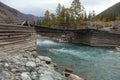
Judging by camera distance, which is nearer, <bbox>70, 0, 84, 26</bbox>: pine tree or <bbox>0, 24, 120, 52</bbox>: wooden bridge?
<bbox>0, 24, 120, 52</bbox>: wooden bridge

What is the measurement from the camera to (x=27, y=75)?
35.9 ft

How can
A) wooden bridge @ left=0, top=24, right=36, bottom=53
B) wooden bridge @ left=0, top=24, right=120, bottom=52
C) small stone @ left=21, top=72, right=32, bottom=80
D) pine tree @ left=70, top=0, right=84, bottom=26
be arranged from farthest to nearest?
pine tree @ left=70, top=0, right=84, bottom=26 → wooden bridge @ left=0, top=24, right=120, bottom=52 → wooden bridge @ left=0, top=24, right=36, bottom=53 → small stone @ left=21, top=72, right=32, bottom=80

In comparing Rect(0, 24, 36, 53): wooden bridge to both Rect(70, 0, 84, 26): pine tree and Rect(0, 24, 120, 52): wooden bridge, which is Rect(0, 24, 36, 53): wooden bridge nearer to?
Rect(0, 24, 120, 52): wooden bridge

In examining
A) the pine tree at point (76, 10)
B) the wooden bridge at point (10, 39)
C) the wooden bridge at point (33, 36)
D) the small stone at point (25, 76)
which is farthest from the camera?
the pine tree at point (76, 10)

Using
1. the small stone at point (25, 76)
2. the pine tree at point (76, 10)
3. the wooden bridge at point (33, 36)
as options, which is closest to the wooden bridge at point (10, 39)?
the wooden bridge at point (33, 36)

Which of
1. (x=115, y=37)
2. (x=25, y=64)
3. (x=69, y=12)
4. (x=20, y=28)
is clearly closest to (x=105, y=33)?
(x=115, y=37)

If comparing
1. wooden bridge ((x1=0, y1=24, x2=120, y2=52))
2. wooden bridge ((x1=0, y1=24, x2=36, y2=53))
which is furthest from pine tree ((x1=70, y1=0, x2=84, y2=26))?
wooden bridge ((x1=0, y1=24, x2=36, y2=53))

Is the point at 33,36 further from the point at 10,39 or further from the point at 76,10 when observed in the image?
the point at 76,10

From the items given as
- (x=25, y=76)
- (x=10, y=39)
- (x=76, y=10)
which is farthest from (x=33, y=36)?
(x=76, y=10)

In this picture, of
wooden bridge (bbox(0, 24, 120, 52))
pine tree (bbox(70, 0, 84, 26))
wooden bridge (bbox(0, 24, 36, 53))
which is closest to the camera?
wooden bridge (bbox(0, 24, 36, 53))

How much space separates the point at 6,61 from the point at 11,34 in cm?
482

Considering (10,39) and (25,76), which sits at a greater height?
(10,39)

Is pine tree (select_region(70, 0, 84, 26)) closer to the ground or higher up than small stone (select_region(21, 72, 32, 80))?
higher up

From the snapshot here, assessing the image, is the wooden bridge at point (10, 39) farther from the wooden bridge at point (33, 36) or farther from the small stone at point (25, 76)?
the small stone at point (25, 76)
